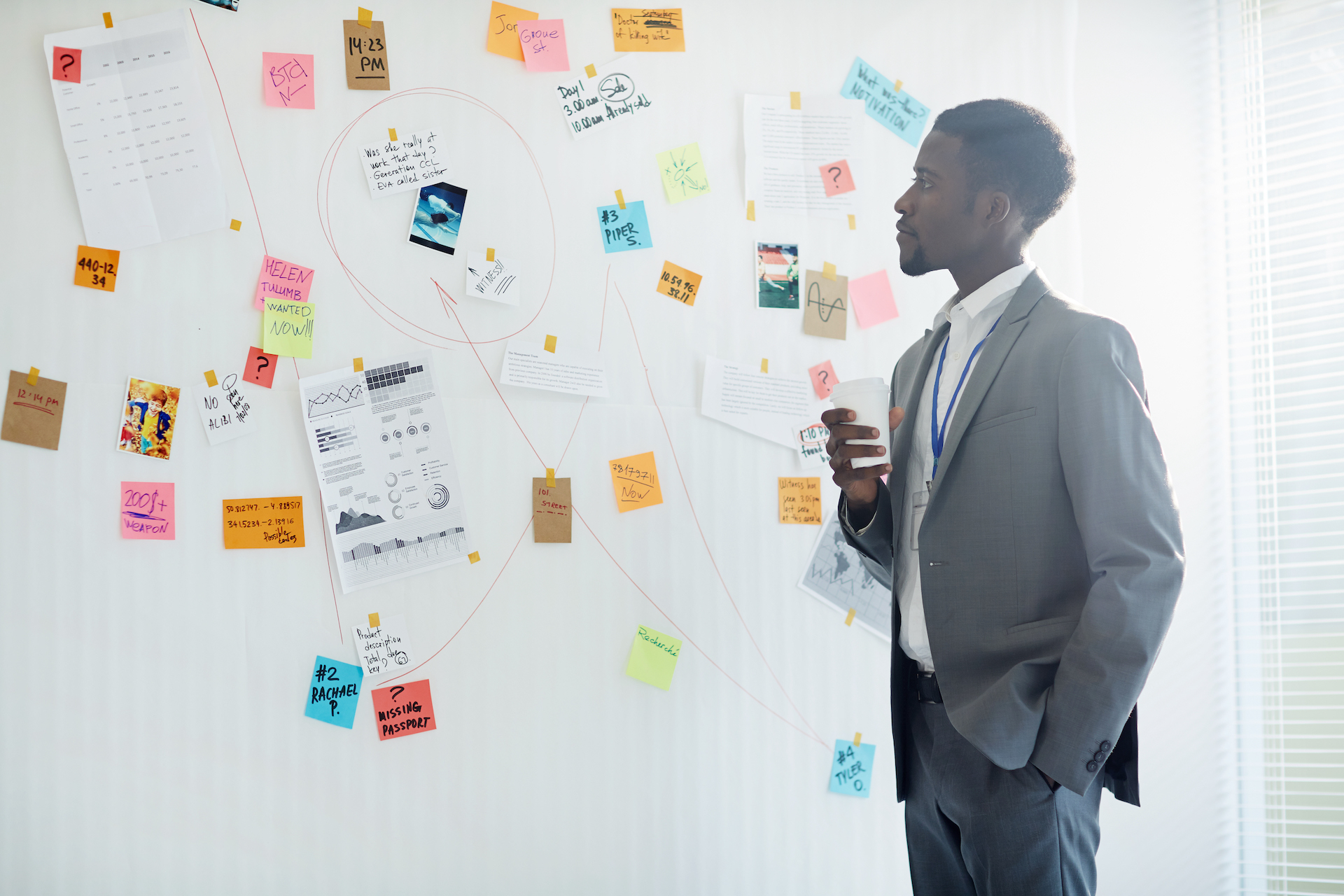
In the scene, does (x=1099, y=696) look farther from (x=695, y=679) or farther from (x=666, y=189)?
(x=666, y=189)

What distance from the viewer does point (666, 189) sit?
179 centimetres

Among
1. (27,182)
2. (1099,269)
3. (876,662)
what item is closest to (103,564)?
(27,182)

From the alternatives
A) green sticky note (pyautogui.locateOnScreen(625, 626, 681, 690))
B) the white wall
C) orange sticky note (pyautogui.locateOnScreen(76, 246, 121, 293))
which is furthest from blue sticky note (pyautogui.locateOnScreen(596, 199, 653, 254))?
orange sticky note (pyautogui.locateOnScreen(76, 246, 121, 293))

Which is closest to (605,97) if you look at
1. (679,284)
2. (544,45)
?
(544,45)

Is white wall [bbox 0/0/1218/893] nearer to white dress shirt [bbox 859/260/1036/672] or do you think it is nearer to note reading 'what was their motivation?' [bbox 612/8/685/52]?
note reading 'what was their motivation?' [bbox 612/8/685/52]

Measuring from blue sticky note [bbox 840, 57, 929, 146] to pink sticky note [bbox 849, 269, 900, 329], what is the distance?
34 cm

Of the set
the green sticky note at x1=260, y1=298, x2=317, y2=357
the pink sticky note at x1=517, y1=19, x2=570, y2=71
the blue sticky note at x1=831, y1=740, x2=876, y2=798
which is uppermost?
the pink sticky note at x1=517, y1=19, x2=570, y2=71

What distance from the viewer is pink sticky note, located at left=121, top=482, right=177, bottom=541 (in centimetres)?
154

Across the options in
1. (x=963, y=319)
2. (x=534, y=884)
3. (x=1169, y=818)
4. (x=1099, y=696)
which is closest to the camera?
(x=1099, y=696)

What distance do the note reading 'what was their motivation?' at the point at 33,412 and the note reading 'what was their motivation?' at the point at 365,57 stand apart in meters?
0.81

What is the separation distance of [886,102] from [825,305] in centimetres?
50

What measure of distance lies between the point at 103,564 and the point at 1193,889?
2.49 metres

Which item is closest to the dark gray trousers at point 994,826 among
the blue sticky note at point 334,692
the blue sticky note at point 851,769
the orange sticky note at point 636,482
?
the blue sticky note at point 851,769

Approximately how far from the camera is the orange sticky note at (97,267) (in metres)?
1.54
